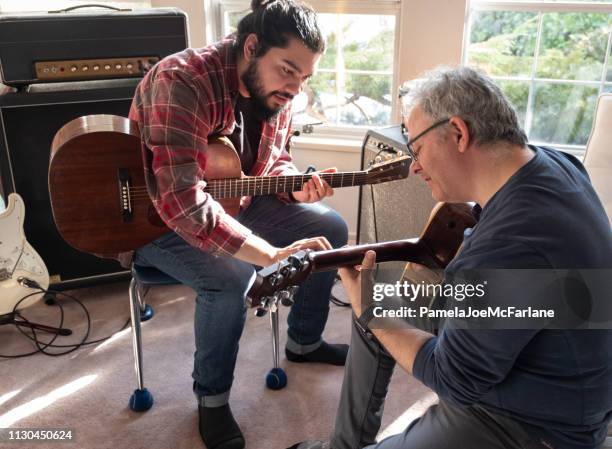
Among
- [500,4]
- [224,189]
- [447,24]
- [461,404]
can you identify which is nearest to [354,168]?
[447,24]

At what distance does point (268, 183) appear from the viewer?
5.46 ft

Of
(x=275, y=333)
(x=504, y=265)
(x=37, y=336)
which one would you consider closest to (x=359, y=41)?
(x=275, y=333)

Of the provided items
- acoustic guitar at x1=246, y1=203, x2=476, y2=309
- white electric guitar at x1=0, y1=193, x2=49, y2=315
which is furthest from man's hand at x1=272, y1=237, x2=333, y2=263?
white electric guitar at x1=0, y1=193, x2=49, y2=315

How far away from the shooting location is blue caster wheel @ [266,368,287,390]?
6.01 ft

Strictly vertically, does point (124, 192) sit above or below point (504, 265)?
below

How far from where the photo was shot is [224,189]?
161 cm

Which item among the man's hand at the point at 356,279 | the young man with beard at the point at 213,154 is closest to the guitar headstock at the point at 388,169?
the young man with beard at the point at 213,154

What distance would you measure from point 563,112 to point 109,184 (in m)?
1.82

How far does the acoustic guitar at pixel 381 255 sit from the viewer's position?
3.99 ft

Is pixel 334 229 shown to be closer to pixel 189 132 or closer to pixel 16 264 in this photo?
pixel 189 132

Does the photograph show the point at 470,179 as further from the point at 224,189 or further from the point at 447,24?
the point at 447,24

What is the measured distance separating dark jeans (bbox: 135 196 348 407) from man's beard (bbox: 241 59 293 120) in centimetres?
32

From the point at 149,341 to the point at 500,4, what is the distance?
181cm

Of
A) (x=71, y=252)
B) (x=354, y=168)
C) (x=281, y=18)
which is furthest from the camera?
(x=354, y=168)
